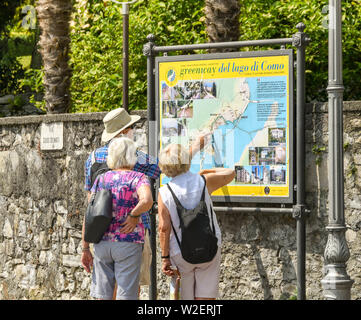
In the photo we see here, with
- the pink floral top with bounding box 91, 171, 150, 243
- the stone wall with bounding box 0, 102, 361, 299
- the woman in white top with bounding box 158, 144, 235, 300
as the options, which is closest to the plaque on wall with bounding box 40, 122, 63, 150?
the stone wall with bounding box 0, 102, 361, 299

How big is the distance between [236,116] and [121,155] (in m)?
1.93

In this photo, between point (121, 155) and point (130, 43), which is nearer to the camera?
point (121, 155)

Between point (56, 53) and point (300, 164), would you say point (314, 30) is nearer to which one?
point (56, 53)

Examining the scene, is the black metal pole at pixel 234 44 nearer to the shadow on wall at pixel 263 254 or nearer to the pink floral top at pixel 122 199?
the shadow on wall at pixel 263 254

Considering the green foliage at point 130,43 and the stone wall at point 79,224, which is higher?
the green foliage at point 130,43

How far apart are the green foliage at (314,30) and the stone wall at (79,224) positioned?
317 cm

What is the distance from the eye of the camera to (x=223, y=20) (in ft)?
31.2

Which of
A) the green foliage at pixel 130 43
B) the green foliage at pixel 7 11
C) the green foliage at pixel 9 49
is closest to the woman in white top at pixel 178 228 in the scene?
the green foliage at pixel 130 43

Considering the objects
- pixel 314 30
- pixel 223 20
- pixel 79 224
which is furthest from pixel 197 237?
pixel 314 30

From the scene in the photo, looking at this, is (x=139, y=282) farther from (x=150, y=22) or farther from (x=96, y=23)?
(x=96, y=23)

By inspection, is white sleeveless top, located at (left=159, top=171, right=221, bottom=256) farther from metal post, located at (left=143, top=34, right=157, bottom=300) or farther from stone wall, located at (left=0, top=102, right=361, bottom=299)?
metal post, located at (left=143, top=34, right=157, bottom=300)

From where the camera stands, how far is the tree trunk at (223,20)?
952 centimetres

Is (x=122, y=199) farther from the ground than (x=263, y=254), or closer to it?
farther from the ground

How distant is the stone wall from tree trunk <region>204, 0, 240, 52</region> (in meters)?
1.46
